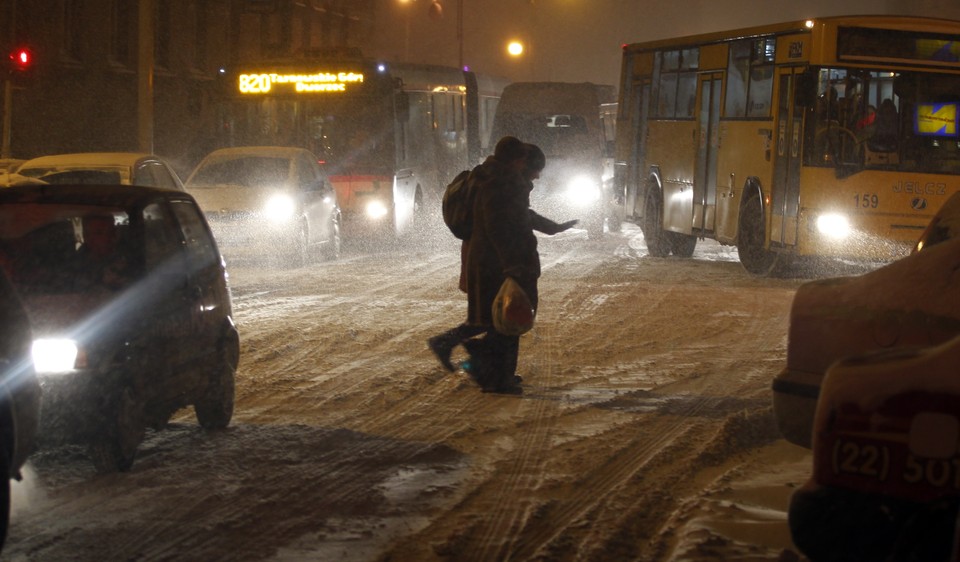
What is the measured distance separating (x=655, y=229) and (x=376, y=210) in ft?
15.5

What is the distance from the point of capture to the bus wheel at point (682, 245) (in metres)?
23.4

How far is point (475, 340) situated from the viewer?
1020cm

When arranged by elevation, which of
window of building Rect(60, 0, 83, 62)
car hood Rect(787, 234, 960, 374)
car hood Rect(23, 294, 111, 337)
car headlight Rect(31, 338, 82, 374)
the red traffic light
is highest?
window of building Rect(60, 0, 83, 62)

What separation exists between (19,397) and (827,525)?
3.03 meters

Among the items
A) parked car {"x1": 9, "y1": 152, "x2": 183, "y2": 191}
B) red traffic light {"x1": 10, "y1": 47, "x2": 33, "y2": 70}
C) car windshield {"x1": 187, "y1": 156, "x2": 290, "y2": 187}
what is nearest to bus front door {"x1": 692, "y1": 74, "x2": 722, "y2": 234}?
car windshield {"x1": 187, "y1": 156, "x2": 290, "y2": 187}

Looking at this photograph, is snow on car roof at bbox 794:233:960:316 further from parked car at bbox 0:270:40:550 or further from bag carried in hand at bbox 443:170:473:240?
bag carried in hand at bbox 443:170:473:240

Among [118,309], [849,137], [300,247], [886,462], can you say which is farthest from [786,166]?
[886,462]

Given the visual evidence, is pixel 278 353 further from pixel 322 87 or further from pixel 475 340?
pixel 322 87

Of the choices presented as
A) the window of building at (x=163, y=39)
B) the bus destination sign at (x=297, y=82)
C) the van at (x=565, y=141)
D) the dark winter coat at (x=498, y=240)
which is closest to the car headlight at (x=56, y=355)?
the dark winter coat at (x=498, y=240)

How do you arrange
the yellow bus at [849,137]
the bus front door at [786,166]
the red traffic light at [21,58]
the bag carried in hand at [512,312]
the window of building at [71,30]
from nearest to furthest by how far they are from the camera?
the bag carried in hand at [512,312]
the yellow bus at [849,137]
the bus front door at [786,166]
the red traffic light at [21,58]
the window of building at [71,30]

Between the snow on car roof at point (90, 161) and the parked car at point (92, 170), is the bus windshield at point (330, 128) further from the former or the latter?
the snow on car roof at point (90, 161)

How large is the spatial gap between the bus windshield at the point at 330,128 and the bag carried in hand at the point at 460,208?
1454cm

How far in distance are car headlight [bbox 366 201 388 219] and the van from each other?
4.86 metres

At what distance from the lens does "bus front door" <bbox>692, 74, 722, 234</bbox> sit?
21.2 meters
